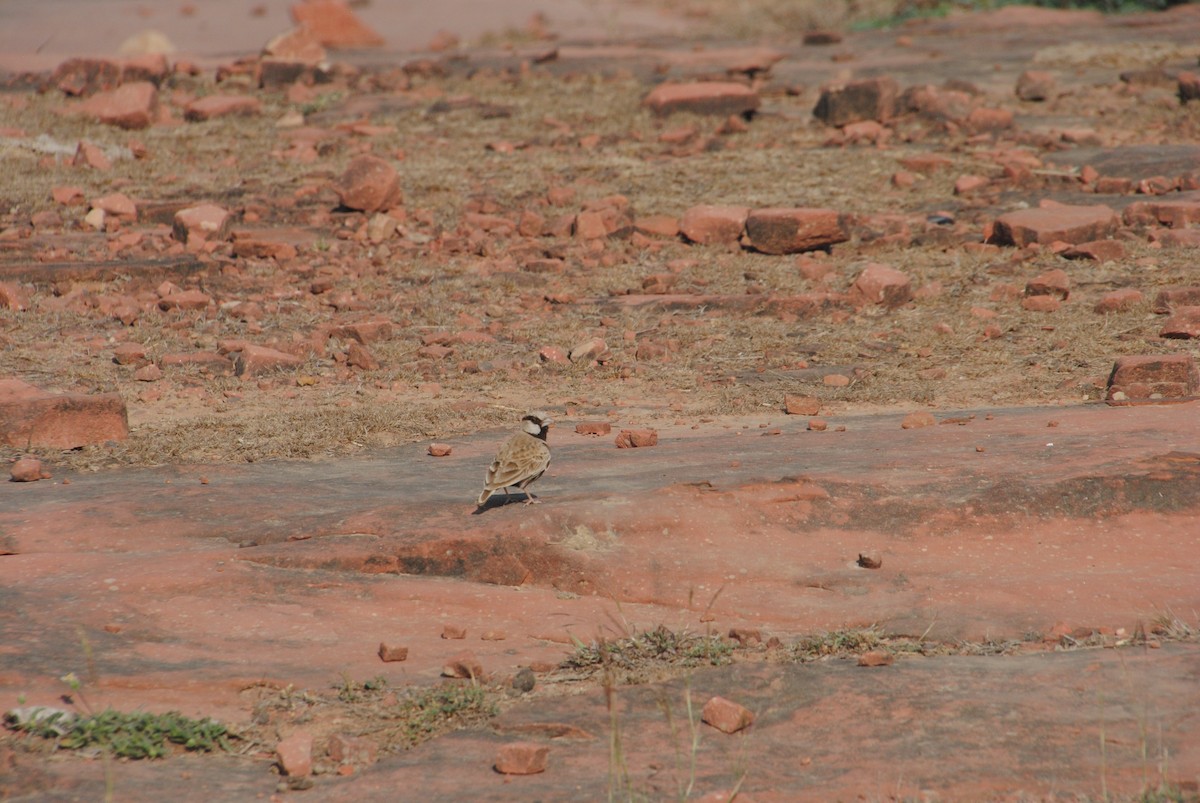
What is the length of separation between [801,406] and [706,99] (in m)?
9.88

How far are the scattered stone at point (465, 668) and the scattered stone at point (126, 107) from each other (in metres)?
14.4

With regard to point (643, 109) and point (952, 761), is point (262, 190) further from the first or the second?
point (952, 761)

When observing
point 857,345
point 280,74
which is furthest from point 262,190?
point 857,345

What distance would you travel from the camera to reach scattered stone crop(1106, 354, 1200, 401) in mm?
7914

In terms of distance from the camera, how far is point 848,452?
272 inches

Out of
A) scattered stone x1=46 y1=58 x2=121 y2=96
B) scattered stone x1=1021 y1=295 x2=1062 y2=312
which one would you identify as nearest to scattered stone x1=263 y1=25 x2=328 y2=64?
scattered stone x1=46 y1=58 x2=121 y2=96

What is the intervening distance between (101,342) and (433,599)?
553 cm

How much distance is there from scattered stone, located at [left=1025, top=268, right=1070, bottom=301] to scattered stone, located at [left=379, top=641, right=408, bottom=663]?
7409 millimetres

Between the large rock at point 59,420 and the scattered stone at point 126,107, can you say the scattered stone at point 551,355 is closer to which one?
the large rock at point 59,420

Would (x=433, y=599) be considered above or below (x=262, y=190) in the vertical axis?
below

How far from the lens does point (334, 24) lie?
2680cm

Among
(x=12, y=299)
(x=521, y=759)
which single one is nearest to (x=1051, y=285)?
(x=521, y=759)

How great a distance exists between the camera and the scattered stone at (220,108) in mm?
A: 17969

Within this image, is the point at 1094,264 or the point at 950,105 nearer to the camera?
the point at 1094,264
